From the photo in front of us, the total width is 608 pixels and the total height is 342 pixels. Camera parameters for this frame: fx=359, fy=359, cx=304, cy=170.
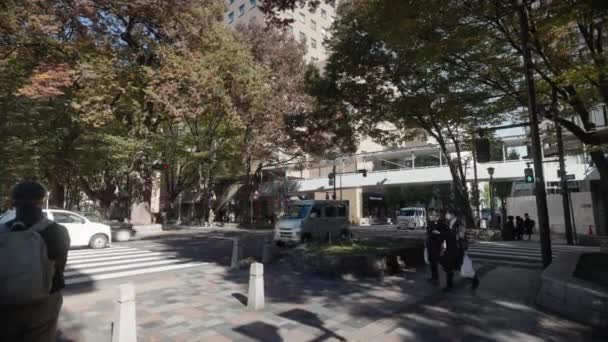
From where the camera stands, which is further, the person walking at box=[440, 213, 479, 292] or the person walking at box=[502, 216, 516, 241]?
the person walking at box=[502, 216, 516, 241]

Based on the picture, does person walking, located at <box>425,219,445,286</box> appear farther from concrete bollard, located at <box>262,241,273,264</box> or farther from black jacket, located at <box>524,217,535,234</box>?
black jacket, located at <box>524,217,535,234</box>

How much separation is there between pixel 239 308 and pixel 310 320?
1298 millimetres

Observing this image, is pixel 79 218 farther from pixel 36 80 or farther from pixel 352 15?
pixel 352 15

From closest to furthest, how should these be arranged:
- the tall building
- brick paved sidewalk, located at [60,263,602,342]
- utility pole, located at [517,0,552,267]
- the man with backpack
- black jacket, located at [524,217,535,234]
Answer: the man with backpack < brick paved sidewalk, located at [60,263,602,342] < utility pole, located at [517,0,552,267] < black jacket, located at [524,217,535,234] < the tall building

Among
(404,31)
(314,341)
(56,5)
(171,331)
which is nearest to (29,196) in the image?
(171,331)

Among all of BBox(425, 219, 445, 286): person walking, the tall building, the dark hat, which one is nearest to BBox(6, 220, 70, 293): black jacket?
the dark hat

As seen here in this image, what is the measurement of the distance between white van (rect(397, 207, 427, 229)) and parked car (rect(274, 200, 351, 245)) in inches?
617

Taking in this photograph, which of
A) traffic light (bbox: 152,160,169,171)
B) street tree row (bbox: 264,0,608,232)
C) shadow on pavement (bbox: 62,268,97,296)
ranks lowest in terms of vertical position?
shadow on pavement (bbox: 62,268,97,296)

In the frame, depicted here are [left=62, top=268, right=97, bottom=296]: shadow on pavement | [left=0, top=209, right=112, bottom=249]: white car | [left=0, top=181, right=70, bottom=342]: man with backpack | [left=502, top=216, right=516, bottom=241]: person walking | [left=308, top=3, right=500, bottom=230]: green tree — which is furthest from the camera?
[left=502, top=216, right=516, bottom=241]: person walking

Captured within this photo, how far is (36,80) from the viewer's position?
14977 mm

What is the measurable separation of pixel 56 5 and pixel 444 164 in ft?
107

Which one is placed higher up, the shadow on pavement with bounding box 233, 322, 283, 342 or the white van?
the white van

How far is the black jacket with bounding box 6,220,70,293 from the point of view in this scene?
2.54 metres

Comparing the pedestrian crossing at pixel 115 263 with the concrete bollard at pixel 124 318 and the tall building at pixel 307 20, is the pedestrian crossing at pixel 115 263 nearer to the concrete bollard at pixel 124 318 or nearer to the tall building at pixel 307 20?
the concrete bollard at pixel 124 318
